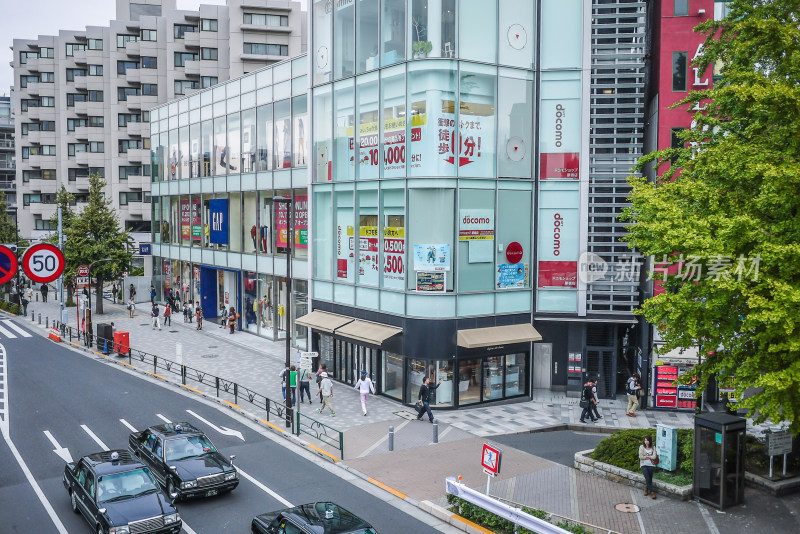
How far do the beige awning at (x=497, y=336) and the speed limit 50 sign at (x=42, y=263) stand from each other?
15.3 m

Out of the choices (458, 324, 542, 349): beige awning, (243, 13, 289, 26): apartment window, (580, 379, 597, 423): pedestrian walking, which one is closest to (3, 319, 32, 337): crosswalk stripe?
(458, 324, 542, 349): beige awning

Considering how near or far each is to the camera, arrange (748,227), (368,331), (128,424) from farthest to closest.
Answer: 1. (368,331)
2. (128,424)
3. (748,227)

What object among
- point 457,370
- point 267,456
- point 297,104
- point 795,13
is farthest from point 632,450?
point 297,104

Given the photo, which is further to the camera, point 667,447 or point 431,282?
point 431,282

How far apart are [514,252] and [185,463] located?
52.9 feet

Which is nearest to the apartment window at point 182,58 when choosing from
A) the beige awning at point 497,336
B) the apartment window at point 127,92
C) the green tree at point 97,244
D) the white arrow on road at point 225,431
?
the apartment window at point 127,92

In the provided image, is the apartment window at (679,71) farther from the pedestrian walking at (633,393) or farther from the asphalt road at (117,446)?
the asphalt road at (117,446)

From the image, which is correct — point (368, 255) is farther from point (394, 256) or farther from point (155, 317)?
point (155, 317)

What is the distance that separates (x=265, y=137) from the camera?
39219 millimetres

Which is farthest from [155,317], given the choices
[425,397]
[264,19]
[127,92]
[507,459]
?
[127,92]

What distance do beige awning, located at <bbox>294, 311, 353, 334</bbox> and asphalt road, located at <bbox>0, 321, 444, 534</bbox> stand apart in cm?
595

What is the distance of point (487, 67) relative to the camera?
26.9 metres

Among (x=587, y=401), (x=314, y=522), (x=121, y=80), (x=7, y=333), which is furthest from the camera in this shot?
(x=121, y=80)

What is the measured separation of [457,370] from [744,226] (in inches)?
535
